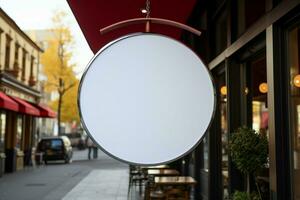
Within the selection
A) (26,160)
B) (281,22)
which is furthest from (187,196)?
(26,160)

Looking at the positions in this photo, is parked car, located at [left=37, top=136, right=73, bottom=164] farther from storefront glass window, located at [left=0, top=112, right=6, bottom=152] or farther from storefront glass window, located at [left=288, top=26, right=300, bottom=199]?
storefront glass window, located at [left=288, top=26, right=300, bottom=199]

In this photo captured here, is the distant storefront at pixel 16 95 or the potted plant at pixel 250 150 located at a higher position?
the distant storefront at pixel 16 95

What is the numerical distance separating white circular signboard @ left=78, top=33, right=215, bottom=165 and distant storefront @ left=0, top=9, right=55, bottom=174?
14.3 m

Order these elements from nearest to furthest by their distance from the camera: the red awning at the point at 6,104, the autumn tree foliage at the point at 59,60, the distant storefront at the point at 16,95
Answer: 1. the red awning at the point at 6,104
2. the distant storefront at the point at 16,95
3. the autumn tree foliage at the point at 59,60

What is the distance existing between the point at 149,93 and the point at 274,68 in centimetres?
276

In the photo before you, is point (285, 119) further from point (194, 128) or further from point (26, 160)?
point (26, 160)

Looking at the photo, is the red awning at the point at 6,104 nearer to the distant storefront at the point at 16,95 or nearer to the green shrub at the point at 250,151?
Answer: the distant storefront at the point at 16,95

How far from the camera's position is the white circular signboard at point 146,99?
2.08 m

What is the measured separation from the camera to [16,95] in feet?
70.3

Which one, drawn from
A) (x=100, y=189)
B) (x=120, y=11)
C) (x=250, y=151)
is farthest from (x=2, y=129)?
(x=250, y=151)

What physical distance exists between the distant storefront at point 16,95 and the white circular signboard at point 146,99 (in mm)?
14313

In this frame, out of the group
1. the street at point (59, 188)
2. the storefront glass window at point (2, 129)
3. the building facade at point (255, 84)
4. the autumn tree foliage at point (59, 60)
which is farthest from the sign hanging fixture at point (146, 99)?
the autumn tree foliage at point (59, 60)

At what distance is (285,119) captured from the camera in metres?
4.42

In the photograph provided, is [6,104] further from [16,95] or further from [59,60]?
[59,60]
